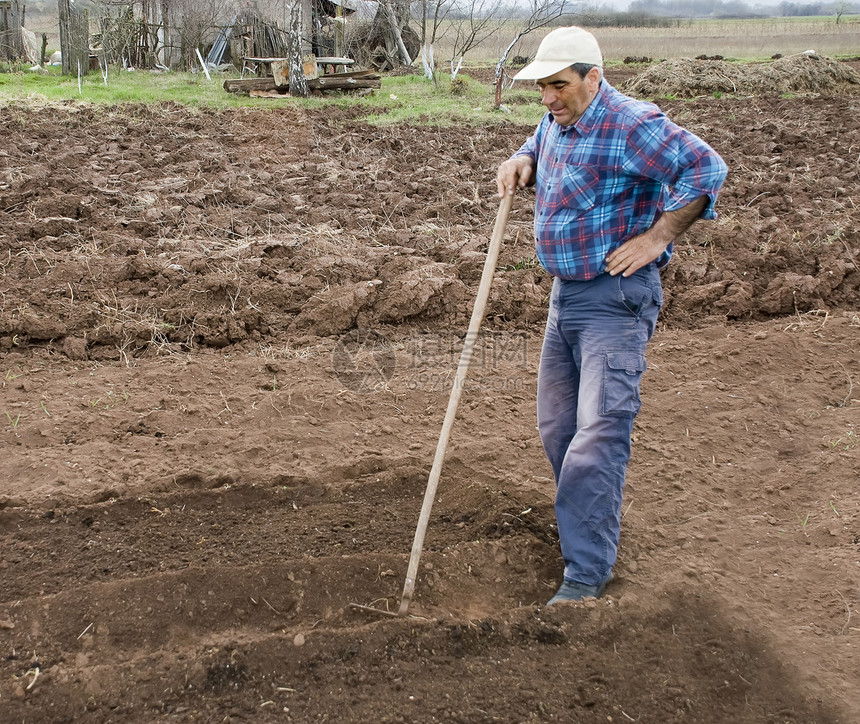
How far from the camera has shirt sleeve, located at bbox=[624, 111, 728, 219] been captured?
2.83 m

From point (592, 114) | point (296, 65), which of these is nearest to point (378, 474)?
point (592, 114)

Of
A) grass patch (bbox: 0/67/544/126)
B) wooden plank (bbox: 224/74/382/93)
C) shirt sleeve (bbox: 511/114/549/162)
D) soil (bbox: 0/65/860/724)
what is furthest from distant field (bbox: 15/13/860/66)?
shirt sleeve (bbox: 511/114/549/162)

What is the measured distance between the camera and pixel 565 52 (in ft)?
9.52

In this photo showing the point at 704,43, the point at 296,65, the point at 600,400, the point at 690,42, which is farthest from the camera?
the point at 690,42

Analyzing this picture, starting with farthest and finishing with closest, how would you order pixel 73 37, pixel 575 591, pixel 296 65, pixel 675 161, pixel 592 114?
pixel 73 37
pixel 296 65
pixel 575 591
pixel 592 114
pixel 675 161

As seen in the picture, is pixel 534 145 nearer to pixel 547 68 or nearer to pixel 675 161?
pixel 547 68

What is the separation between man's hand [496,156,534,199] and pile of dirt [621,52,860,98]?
18.6 metres

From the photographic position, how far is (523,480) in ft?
14.0

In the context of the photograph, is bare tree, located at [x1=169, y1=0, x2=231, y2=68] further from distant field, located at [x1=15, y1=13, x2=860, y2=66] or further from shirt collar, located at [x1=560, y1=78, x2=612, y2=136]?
shirt collar, located at [x1=560, y1=78, x2=612, y2=136]

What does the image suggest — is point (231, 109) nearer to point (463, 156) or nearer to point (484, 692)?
point (463, 156)

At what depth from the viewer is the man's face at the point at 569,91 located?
2.93 m

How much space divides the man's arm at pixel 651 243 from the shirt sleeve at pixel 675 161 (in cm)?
5

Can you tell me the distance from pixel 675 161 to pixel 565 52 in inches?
22.6

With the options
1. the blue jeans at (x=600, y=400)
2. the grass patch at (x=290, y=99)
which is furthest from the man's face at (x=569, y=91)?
the grass patch at (x=290, y=99)
